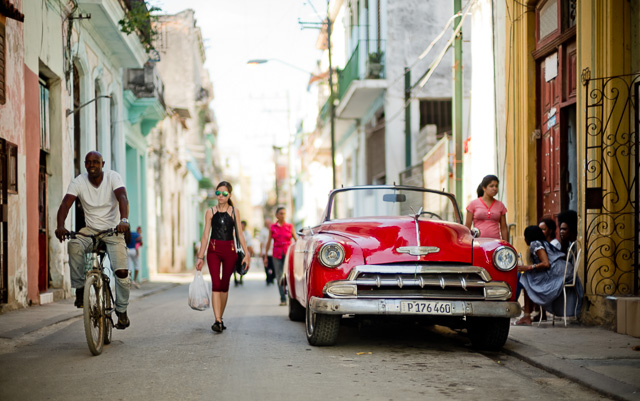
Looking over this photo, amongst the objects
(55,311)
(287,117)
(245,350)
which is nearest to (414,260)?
(245,350)

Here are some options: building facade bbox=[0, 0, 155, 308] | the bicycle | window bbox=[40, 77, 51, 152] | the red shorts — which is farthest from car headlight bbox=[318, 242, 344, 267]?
window bbox=[40, 77, 51, 152]

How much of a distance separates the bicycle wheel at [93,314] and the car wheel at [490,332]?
3.29m

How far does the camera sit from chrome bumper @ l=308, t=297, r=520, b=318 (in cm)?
719

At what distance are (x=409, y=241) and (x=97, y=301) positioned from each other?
2.76 m

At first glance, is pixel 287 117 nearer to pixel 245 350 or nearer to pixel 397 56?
pixel 397 56

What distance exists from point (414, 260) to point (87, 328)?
2.81 metres

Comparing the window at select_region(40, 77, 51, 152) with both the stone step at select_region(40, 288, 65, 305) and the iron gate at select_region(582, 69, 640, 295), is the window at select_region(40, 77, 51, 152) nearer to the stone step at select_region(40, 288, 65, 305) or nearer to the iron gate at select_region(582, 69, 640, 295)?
the stone step at select_region(40, 288, 65, 305)

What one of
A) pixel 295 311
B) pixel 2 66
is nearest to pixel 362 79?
pixel 2 66

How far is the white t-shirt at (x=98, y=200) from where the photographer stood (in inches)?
310

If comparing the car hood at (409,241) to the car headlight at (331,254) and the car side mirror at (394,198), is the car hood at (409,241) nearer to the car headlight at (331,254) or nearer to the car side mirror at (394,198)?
the car headlight at (331,254)

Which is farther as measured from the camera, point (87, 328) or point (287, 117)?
point (287, 117)

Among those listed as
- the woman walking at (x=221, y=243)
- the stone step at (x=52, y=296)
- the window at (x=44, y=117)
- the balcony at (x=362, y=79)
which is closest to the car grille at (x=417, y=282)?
the woman walking at (x=221, y=243)

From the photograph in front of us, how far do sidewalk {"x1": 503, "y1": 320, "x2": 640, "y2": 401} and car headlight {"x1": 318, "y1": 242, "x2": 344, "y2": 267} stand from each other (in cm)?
173

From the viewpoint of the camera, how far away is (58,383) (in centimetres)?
595
